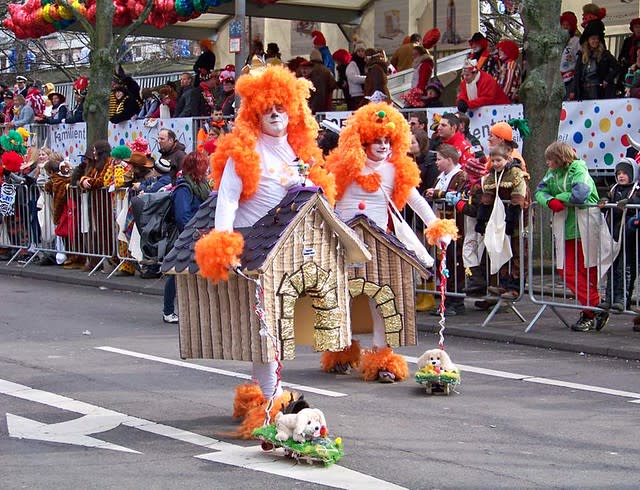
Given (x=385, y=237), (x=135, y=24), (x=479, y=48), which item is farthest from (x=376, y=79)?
(x=385, y=237)

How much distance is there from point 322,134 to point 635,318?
4.64 metres

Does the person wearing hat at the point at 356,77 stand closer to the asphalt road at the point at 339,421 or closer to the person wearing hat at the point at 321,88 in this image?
the person wearing hat at the point at 321,88

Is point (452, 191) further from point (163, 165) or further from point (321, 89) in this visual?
point (321, 89)

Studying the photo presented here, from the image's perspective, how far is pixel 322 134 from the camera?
1389 centimetres

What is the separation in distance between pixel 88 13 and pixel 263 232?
48.2 ft

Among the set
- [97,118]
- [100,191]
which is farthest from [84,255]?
[97,118]

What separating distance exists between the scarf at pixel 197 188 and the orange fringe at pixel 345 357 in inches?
132

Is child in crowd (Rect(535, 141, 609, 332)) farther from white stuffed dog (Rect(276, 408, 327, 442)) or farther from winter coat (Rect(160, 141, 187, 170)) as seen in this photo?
white stuffed dog (Rect(276, 408, 327, 442))

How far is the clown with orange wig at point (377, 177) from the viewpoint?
341 inches

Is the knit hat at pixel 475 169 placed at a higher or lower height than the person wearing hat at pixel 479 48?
lower

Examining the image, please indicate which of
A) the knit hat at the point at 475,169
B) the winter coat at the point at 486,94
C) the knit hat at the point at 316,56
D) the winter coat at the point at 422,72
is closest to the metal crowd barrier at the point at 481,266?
the knit hat at the point at 475,169

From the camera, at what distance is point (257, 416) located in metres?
7.04

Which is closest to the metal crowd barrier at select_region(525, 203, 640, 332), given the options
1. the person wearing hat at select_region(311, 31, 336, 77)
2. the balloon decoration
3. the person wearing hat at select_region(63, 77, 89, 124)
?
the balloon decoration

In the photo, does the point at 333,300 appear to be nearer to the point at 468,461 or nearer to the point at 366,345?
the point at 468,461
